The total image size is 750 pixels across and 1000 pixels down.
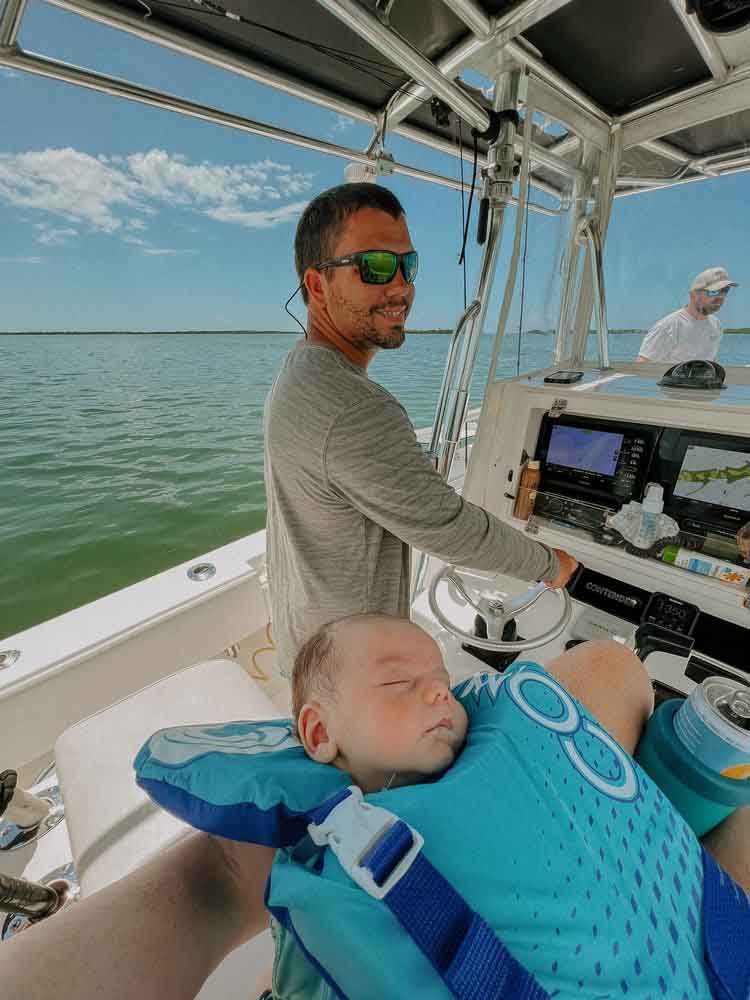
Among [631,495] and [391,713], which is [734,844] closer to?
[391,713]

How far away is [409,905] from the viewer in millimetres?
415

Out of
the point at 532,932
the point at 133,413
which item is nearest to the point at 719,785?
the point at 532,932

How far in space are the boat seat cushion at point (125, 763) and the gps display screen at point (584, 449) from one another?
119 centimetres

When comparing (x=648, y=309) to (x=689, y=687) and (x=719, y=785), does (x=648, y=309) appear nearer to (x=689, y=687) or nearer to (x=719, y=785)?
(x=689, y=687)

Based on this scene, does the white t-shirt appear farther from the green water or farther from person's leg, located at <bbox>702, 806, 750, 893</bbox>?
person's leg, located at <bbox>702, 806, 750, 893</bbox>

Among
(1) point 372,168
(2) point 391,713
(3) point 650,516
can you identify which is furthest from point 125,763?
(1) point 372,168

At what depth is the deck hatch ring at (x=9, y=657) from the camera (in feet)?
4.51

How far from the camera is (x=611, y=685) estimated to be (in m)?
0.90

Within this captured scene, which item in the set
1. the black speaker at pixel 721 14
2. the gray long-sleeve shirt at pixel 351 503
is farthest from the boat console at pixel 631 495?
the black speaker at pixel 721 14

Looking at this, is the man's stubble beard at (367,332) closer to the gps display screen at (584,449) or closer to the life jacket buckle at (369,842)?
the gps display screen at (584,449)

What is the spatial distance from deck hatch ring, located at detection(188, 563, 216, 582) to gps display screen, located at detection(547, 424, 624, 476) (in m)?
1.46

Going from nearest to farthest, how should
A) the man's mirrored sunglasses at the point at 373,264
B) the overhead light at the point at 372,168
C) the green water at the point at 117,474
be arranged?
the man's mirrored sunglasses at the point at 373,264 < the overhead light at the point at 372,168 < the green water at the point at 117,474

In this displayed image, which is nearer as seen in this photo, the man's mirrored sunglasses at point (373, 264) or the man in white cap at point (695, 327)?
the man's mirrored sunglasses at point (373, 264)

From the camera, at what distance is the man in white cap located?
1.91m
